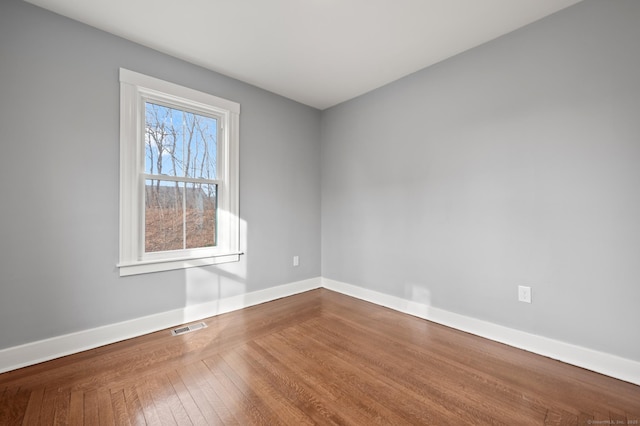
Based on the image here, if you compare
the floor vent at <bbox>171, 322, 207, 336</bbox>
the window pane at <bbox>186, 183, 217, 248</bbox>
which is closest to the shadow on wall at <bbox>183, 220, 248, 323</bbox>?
the floor vent at <bbox>171, 322, 207, 336</bbox>

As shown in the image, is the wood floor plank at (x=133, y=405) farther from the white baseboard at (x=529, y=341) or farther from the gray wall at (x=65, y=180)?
the white baseboard at (x=529, y=341)

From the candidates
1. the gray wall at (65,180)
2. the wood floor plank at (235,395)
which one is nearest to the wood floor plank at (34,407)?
the gray wall at (65,180)

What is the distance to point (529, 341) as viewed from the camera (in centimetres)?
213

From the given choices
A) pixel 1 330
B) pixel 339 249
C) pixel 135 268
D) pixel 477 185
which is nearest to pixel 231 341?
pixel 135 268

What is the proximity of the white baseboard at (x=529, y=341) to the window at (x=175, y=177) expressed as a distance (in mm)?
2050

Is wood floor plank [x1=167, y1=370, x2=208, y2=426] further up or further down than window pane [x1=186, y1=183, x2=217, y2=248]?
further down

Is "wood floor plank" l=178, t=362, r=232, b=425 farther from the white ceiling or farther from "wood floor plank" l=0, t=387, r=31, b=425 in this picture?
the white ceiling

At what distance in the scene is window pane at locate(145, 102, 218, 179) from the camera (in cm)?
254

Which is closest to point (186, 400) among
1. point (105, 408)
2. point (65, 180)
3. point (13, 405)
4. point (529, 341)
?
point (105, 408)

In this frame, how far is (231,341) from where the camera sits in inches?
90.0

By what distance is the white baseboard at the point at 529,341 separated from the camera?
1.78m

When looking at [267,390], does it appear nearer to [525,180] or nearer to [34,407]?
[34,407]

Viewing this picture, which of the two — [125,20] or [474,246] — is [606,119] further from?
[125,20]

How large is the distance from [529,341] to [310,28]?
10.2 feet
